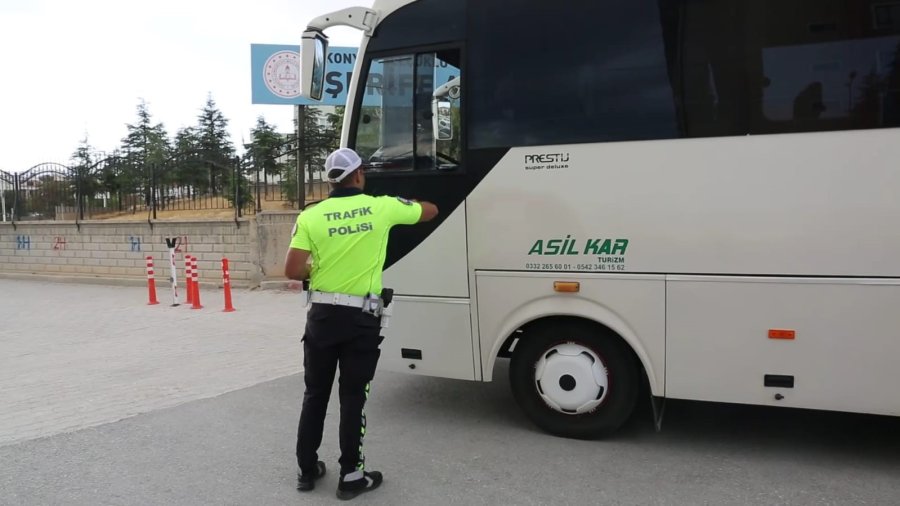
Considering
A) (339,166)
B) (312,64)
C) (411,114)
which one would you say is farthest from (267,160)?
(339,166)

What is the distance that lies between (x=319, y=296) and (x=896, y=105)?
357cm

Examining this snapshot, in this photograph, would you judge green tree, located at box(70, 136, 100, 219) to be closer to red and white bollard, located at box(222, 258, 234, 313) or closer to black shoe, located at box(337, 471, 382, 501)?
red and white bollard, located at box(222, 258, 234, 313)

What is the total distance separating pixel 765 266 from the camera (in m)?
3.90

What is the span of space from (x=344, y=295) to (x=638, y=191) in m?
2.04

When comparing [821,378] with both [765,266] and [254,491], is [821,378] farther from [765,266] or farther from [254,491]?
[254,491]

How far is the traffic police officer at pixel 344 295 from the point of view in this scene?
3682mm

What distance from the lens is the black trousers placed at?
12.1 feet

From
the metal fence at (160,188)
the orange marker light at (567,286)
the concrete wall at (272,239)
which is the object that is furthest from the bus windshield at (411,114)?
the concrete wall at (272,239)

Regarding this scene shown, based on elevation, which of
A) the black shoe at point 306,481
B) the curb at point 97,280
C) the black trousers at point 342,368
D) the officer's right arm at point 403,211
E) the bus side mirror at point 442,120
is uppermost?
the bus side mirror at point 442,120

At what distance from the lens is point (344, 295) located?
A: 12.1 feet

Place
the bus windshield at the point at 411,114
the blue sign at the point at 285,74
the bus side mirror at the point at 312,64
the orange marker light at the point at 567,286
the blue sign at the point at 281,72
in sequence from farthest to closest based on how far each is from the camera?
the blue sign at the point at 281,72, the blue sign at the point at 285,74, the bus side mirror at the point at 312,64, the bus windshield at the point at 411,114, the orange marker light at the point at 567,286

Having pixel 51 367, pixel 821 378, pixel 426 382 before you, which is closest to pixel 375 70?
pixel 426 382

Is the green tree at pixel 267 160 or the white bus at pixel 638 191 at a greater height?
the green tree at pixel 267 160

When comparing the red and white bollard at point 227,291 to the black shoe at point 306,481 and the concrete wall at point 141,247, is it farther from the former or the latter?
the black shoe at point 306,481
